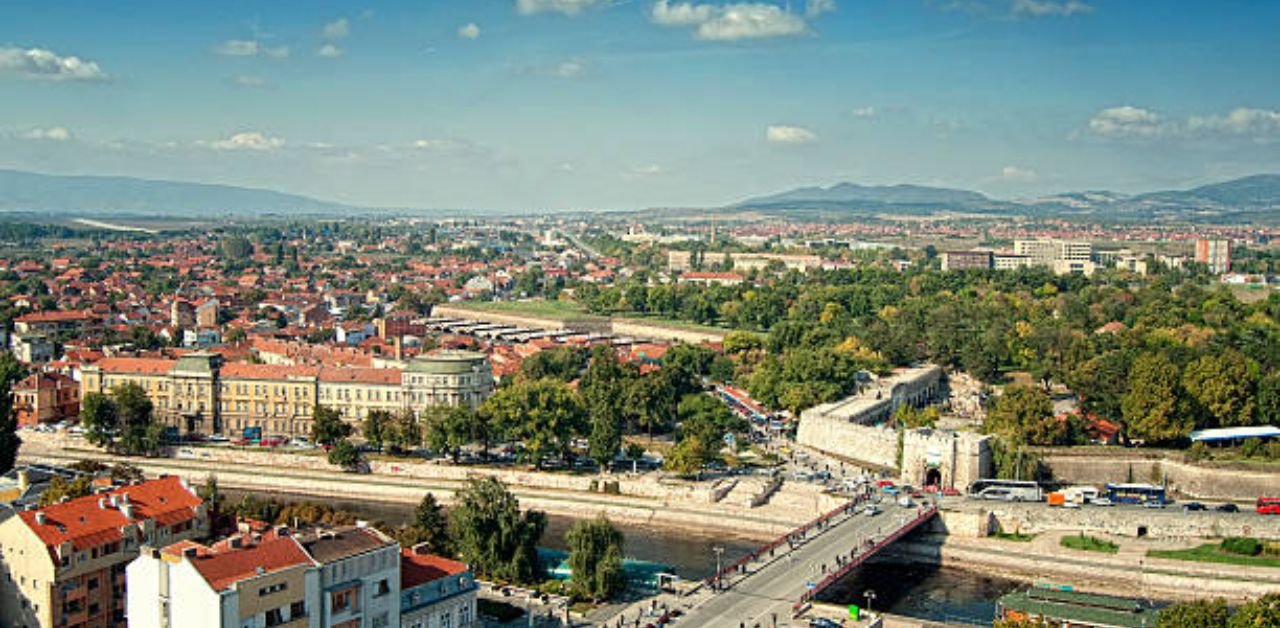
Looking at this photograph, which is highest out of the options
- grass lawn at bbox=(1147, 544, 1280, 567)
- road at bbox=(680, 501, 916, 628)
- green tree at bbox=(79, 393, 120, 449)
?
green tree at bbox=(79, 393, 120, 449)

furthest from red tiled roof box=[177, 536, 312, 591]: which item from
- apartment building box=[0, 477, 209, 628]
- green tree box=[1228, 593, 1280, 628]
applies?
green tree box=[1228, 593, 1280, 628]

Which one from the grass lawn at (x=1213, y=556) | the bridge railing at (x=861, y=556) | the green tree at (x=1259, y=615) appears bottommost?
the grass lawn at (x=1213, y=556)

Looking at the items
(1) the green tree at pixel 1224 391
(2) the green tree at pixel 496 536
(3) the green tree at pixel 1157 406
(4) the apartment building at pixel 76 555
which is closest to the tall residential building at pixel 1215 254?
(1) the green tree at pixel 1224 391

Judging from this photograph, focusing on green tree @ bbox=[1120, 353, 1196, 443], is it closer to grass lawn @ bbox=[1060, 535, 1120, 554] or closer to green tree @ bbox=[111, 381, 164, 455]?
grass lawn @ bbox=[1060, 535, 1120, 554]

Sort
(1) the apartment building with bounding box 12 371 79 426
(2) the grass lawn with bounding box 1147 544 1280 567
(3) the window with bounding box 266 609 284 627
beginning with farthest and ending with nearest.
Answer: (1) the apartment building with bounding box 12 371 79 426 → (2) the grass lawn with bounding box 1147 544 1280 567 → (3) the window with bounding box 266 609 284 627

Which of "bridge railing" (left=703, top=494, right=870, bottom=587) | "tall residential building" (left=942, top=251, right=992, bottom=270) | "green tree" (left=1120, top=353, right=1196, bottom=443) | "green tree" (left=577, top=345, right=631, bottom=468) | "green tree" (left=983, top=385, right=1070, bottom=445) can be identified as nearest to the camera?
"bridge railing" (left=703, top=494, right=870, bottom=587)

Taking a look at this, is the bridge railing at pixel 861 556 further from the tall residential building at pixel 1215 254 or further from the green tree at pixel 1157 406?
the tall residential building at pixel 1215 254

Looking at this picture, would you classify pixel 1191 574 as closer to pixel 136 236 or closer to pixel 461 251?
pixel 461 251
